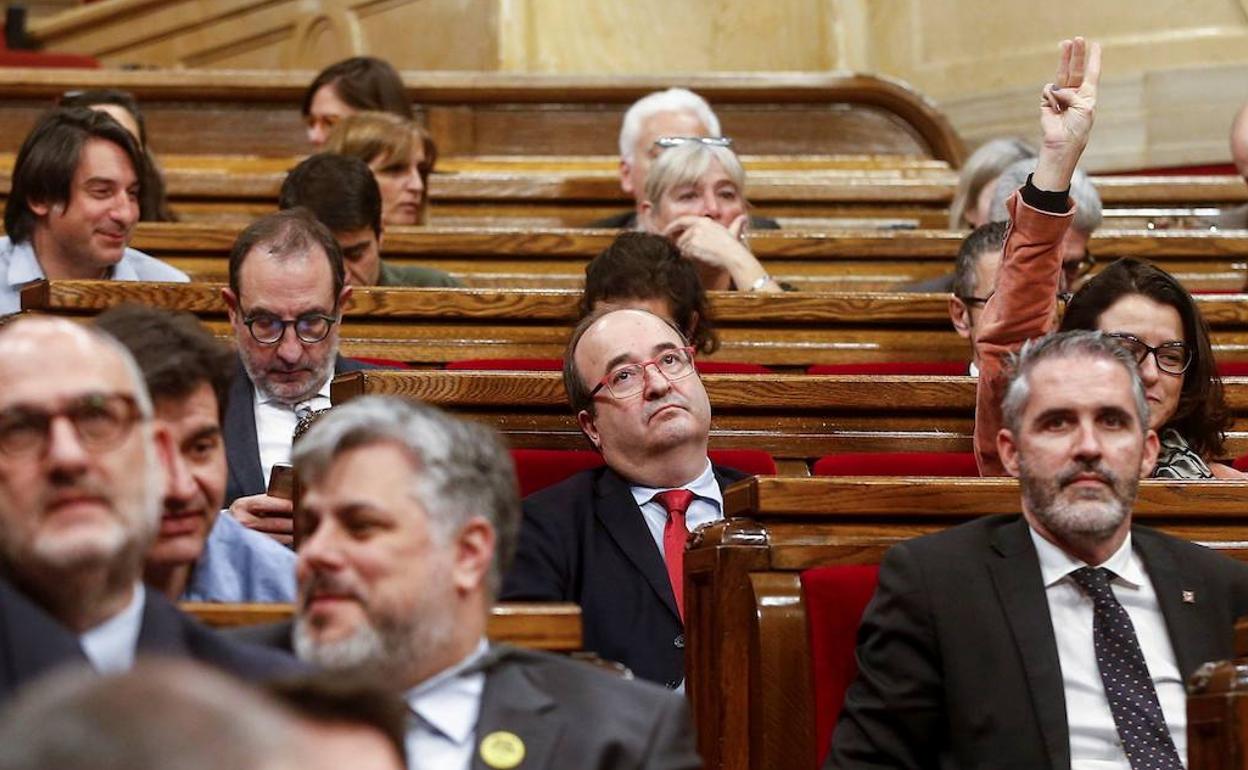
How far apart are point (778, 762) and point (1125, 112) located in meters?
2.44

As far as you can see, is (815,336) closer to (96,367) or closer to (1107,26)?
(96,367)

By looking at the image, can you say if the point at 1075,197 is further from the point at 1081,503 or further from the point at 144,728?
the point at 144,728

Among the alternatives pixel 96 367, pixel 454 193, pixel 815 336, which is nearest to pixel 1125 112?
pixel 454 193

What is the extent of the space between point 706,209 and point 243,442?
0.77 m

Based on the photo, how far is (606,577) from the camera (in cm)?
154

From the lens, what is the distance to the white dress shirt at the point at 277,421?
1.77 meters

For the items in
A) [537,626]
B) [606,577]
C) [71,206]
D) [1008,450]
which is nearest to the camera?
[537,626]

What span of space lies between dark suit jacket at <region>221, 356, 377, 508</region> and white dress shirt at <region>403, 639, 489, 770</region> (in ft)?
2.27

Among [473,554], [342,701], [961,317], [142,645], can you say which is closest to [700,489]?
[961,317]

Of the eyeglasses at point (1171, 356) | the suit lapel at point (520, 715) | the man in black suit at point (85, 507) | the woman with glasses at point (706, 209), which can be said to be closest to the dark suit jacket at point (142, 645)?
the man in black suit at point (85, 507)

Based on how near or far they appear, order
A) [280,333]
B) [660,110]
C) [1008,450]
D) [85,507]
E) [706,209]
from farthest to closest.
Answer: [660,110] → [706,209] → [280,333] → [1008,450] → [85,507]

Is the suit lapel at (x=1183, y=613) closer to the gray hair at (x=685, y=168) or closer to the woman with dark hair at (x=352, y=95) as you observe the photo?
the gray hair at (x=685, y=168)

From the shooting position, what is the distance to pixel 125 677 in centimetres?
51

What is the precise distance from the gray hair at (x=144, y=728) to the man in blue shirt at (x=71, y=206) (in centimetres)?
167
